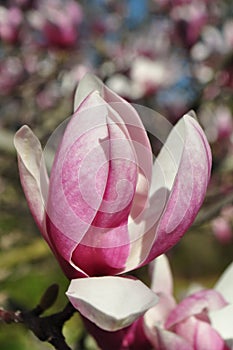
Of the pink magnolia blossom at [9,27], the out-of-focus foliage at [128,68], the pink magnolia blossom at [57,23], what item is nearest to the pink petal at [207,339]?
the out-of-focus foliage at [128,68]

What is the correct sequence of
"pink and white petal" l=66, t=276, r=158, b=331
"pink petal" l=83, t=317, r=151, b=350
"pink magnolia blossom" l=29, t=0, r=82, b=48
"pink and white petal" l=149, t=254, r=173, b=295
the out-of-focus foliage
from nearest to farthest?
"pink and white petal" l=66, t=276, r=158, b=331, "pink petal" l=83, t=317, r=151, b=350, "pink and white petal" l=149, t=254, r=173, b=295, the out-of-focus foliage, "pink magnolia blossom" l=29, t=0, r=82, b=48

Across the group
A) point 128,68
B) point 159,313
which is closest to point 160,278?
point 159,313

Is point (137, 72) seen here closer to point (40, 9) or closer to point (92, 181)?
point (40, 9)

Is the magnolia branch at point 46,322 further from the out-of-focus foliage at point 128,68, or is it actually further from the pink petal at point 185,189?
the out-of-focus foliage at point 128,68

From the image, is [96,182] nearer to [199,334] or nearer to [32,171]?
[32,171]

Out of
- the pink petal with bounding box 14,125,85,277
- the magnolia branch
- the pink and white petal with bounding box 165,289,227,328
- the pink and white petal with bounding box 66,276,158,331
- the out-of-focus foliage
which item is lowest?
the out-of-focus foliage

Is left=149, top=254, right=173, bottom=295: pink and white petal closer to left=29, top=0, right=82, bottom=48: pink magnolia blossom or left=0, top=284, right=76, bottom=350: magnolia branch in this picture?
left=0, top=284, right=76, bottom=350: magnolia branch

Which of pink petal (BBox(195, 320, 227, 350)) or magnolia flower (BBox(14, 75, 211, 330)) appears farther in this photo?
pink petal (BBox(195, 320, 227, 350))

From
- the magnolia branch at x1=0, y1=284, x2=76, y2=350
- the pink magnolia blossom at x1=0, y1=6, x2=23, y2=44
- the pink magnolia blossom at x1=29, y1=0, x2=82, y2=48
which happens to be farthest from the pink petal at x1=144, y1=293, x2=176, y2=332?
the pink magnolia blossom at x1=0, y1=6, x2=23, y2=44
